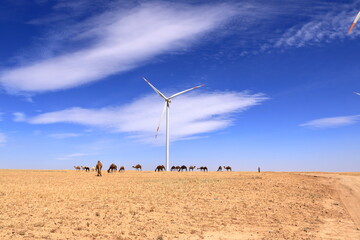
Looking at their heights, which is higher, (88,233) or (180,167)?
(180,167)

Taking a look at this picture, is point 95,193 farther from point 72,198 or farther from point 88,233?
point 88,233

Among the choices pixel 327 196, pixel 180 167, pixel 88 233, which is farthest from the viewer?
pixel 180 167

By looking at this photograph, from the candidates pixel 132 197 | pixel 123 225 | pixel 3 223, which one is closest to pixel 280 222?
pixel 123 225

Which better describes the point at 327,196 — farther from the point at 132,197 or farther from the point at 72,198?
the point at 72,198

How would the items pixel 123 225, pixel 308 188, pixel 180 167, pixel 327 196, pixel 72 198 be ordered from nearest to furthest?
pixel 123 225
pixel 72 198
pixel 327 196
pixel 308 188
pixel 180 167

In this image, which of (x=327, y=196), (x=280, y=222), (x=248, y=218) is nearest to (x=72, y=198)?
(x=248, y=218)

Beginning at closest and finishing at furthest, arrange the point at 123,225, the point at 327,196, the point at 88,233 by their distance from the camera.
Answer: the point at 88,233 → the point at 123,225 → the point at 327,196

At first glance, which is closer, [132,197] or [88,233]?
[88,233]

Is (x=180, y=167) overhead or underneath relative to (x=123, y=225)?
overhead

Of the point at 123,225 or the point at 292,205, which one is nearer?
the point at 123,225

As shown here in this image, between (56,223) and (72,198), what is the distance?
25.8 ft

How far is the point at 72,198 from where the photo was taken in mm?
23031

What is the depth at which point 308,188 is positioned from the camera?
29609 millimetres

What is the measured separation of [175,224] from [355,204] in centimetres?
1471
